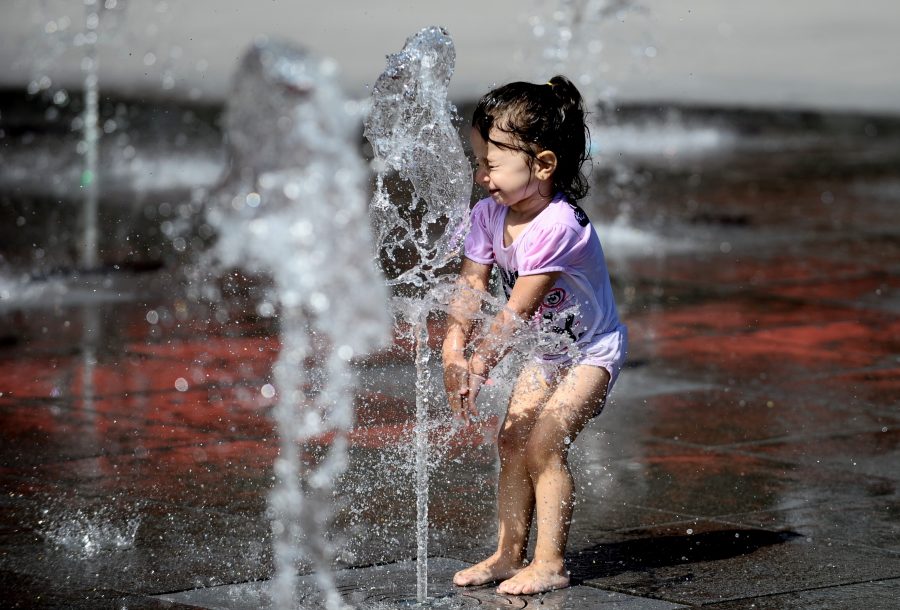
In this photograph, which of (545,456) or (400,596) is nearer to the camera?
(400,596)

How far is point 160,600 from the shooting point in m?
3.64

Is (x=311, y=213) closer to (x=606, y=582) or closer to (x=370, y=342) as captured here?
(x=370, y=342)

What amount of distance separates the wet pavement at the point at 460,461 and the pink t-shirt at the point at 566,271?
62cm

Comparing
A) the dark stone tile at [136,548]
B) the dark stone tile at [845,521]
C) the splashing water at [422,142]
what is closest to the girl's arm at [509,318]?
the splashing water at [422,142]

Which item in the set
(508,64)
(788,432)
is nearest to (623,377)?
(788,432)

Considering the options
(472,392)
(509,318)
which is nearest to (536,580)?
(472,392)

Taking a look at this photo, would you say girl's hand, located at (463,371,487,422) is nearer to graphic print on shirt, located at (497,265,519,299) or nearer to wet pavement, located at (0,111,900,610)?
graphic print on shirt, located at (497,265,519,299)

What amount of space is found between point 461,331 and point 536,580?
68 centimetres

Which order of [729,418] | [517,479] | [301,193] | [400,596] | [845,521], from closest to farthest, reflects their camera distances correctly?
[301,193], [400,596], [517,479], [845,521], [729,418]

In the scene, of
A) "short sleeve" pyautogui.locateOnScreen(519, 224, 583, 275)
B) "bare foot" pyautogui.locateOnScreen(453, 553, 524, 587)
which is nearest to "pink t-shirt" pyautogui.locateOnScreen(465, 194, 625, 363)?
"short sleeve" pyautogui.locateOnScreen(519, 224, 583, 275)

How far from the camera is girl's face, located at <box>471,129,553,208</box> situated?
396cm

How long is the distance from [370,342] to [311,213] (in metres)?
0.41

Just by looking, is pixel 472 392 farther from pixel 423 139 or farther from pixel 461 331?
pixel 423 139

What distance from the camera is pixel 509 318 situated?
391cm
